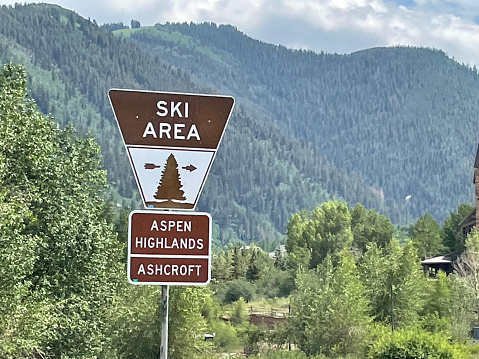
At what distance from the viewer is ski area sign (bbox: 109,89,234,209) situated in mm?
6012

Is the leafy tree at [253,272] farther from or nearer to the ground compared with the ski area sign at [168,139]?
farther from the ground

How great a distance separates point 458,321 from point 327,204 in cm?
5637

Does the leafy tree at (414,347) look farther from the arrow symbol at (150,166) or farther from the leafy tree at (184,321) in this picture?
the arrow symbol at (150,166)

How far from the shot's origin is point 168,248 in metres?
6.03

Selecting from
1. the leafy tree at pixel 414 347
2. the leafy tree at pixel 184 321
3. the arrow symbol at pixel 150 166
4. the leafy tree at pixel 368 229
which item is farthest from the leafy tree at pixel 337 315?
the leafy tree at pixel 368 229

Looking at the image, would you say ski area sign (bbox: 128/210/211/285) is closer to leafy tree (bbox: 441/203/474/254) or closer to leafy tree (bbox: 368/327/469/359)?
leafy tree (bbox: 368/327/469/359)

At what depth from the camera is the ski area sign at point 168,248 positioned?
Result: 6.00 meters

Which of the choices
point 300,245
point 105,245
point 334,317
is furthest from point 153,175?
point 300,245

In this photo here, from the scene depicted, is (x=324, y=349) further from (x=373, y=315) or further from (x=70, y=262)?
(x=70, y=262)

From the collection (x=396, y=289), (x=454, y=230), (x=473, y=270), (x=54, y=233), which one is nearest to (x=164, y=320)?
(x=54, y=233)

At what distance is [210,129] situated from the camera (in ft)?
20.0

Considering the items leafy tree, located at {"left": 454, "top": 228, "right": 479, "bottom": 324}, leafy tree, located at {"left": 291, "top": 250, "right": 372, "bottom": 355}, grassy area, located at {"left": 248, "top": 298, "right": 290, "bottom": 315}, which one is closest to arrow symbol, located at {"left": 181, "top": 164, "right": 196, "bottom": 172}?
leafy tree, located at {"left": 291, "top": 250, "right": 372, "bottom": 355}

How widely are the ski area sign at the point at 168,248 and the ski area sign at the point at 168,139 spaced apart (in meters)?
0.12

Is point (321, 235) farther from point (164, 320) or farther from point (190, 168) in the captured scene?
point (190, 168)
